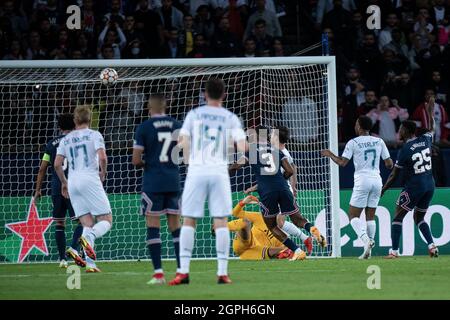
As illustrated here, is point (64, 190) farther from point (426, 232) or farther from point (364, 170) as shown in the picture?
point (426, 232)

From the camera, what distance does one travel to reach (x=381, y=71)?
2209cm

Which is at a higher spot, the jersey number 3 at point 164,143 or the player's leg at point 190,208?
the jersey number 3 at point 164,143

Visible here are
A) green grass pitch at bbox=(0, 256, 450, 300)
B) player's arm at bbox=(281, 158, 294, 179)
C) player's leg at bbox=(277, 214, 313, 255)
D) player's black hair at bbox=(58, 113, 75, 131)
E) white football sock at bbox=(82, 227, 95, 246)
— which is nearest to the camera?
green grass pitch at bbox=(0, 256, 450, 300)

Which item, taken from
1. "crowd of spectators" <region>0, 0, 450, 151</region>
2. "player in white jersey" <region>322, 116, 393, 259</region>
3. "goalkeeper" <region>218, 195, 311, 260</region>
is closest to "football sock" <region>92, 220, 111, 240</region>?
"goalkeeper" <region>218, 195, 311, 260</region>

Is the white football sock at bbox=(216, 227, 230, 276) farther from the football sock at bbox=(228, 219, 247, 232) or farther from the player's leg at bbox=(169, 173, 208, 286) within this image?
the football sock at bbox=(228, 219, 247, 232)

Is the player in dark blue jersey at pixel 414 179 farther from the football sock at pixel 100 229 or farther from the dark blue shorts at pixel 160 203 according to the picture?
the dark blue shorts at pixel 160 203

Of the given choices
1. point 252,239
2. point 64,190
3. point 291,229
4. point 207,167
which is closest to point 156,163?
point 207,167

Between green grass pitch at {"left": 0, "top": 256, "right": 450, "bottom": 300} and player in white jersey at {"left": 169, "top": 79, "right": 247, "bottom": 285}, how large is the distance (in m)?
0.60

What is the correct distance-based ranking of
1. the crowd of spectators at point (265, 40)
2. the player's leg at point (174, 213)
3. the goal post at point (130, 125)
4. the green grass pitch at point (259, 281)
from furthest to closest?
1. the crowd of spectators at point (265, 40)
2. the goal post at point (130, 125)
3. the player's leg at point (174, 213)
4. the green grass pitch at point (259, 281)

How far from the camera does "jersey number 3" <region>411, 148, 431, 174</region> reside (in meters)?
17.4

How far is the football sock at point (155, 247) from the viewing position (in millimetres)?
11922

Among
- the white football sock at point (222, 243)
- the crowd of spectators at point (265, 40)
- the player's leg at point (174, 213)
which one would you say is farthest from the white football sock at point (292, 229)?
the white football sock at point (222, 243)

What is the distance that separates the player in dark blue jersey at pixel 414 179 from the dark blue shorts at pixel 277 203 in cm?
196

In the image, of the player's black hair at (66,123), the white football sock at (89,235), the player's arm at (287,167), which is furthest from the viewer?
the player's arm at (287,167)
